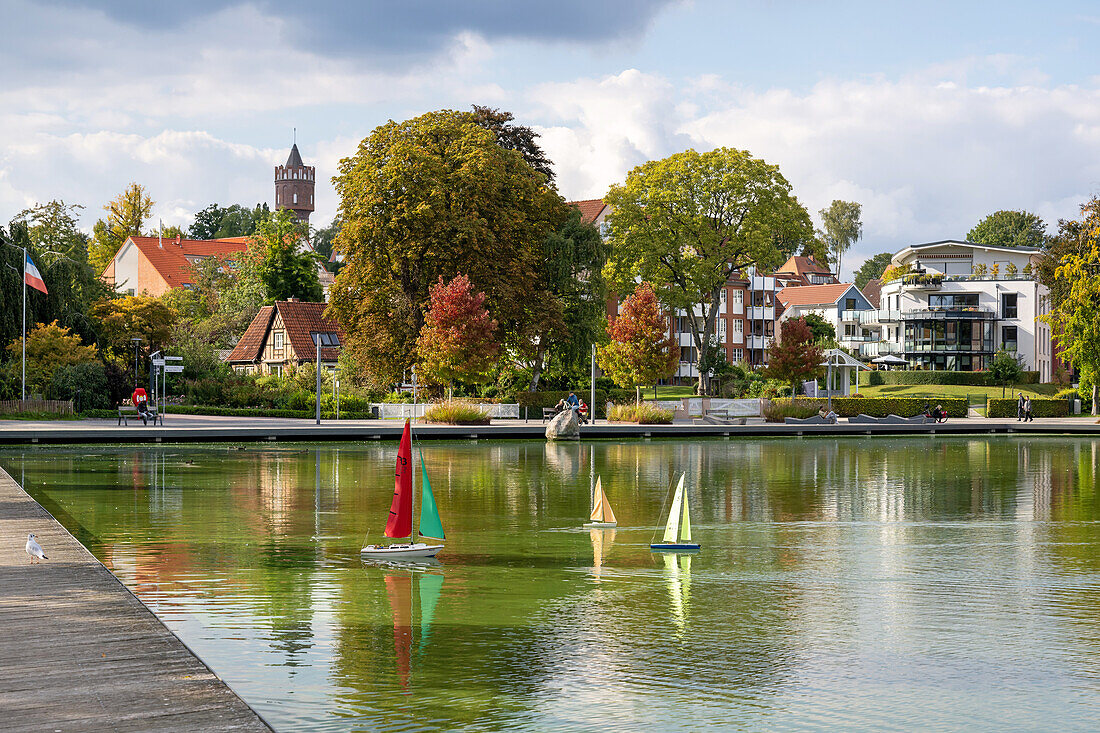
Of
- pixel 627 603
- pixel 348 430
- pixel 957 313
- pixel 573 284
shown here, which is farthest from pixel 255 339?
pixel 627 603

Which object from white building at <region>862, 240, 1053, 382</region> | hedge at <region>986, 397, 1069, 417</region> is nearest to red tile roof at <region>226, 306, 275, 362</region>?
hedge at <region>986, 397, 1069, 417</region>

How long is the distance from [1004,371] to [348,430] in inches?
2423

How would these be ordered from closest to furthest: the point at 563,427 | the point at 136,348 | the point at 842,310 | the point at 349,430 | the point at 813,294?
the point at 349,430 < the point at 563,427 < the point at 136,348 < the point at 842,310 < the point at 813,294

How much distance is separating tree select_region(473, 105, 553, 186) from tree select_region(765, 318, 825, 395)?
1638cm

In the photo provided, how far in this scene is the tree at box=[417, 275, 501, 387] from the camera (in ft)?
177

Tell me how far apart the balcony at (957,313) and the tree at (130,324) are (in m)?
64.3

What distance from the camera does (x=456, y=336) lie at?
2110 inches

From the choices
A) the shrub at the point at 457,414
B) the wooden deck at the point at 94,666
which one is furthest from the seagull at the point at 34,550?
the shrub at the point at 457,414

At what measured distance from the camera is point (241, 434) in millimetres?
42719

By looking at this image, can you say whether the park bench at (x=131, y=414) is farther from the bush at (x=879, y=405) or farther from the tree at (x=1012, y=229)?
the tree at (x=1012, y=229)

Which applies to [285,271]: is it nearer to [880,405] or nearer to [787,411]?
[787,411]

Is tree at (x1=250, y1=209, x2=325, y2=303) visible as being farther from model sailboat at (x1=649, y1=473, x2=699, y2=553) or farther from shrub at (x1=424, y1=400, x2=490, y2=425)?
model sailboat at (x1=649, y1=473, x2=699, y2=553)

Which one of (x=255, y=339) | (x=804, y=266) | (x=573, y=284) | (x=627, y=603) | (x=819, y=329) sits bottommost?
(x=627, y=603)

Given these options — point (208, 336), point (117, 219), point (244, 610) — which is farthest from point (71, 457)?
point (117, 219)
